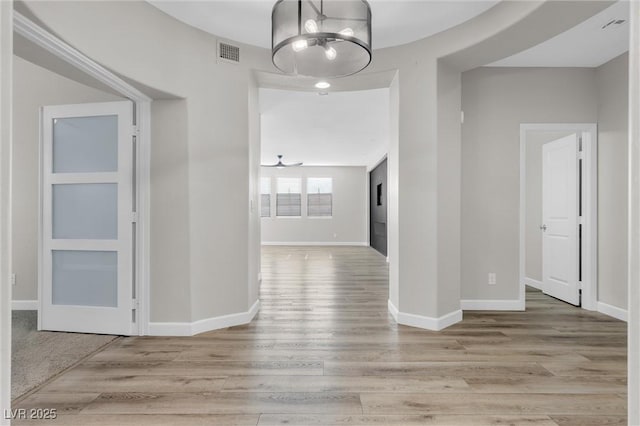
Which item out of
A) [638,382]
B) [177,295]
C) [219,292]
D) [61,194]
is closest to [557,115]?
[638,382]

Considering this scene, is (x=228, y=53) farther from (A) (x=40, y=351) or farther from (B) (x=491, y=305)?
(B) (x=491, y=305)

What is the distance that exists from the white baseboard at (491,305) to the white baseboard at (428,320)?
17.9 inches

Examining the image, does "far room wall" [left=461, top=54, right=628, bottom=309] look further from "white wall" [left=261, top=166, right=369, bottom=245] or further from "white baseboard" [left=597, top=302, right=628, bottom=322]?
"white wall" [left=261, top=166, right=369, bottom=245]

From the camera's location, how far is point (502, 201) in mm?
3936

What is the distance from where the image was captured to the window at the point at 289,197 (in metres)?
12.3

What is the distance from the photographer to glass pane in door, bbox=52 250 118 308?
320cm

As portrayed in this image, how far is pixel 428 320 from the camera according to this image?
3.31 m

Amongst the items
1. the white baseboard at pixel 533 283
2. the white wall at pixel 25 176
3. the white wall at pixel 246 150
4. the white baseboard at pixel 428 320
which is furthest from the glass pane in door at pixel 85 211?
the white baseboard at pixel 533 283

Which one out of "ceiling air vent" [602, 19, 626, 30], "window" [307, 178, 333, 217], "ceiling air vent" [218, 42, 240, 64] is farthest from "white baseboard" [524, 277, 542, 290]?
"window" [307, 178, 333, 217]

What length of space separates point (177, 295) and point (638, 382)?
314 cm

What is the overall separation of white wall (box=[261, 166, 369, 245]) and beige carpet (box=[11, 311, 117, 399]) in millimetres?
8888

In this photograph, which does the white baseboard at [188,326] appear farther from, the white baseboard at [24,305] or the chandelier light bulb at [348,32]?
the chandelier light bulb at [348,32]

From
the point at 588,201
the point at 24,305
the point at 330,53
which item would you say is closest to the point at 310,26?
the point at 330,53

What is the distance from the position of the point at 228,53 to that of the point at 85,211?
205 centimetres
